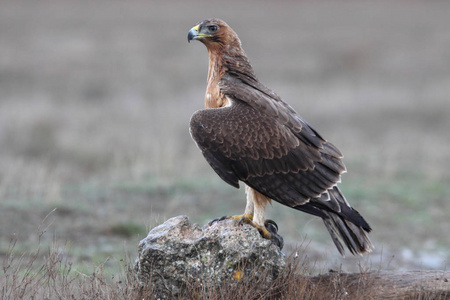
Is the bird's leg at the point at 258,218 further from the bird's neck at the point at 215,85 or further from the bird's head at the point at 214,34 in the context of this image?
the bird's head at the point at 214,34

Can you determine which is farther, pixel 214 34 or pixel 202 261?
pixel 214 34

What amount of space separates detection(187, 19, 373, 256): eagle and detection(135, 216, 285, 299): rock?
1.26ft

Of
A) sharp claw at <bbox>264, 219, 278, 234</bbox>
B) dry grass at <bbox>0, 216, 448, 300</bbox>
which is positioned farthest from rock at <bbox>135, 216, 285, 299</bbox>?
sharp claw at <bbox>264, 219, 278, 234</bbox>

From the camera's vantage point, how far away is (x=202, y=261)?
4.57 meters

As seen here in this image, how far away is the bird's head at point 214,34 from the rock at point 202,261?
187cm

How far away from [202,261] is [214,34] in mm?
2170

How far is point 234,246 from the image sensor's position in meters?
4.58

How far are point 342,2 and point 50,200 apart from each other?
40.8m

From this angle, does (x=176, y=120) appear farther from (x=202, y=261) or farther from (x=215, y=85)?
(x=202, y=261)

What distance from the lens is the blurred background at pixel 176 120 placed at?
904cm

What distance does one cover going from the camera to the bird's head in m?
5.68

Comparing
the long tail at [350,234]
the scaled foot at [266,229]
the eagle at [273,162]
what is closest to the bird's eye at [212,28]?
the eagle at [273,162]

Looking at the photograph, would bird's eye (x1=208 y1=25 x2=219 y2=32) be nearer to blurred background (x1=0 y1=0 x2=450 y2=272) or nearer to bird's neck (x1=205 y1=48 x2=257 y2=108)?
bird's neck (x1=205 y1=48 x2=257 y2=108)

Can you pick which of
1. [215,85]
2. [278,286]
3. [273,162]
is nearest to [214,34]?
[215,85]
